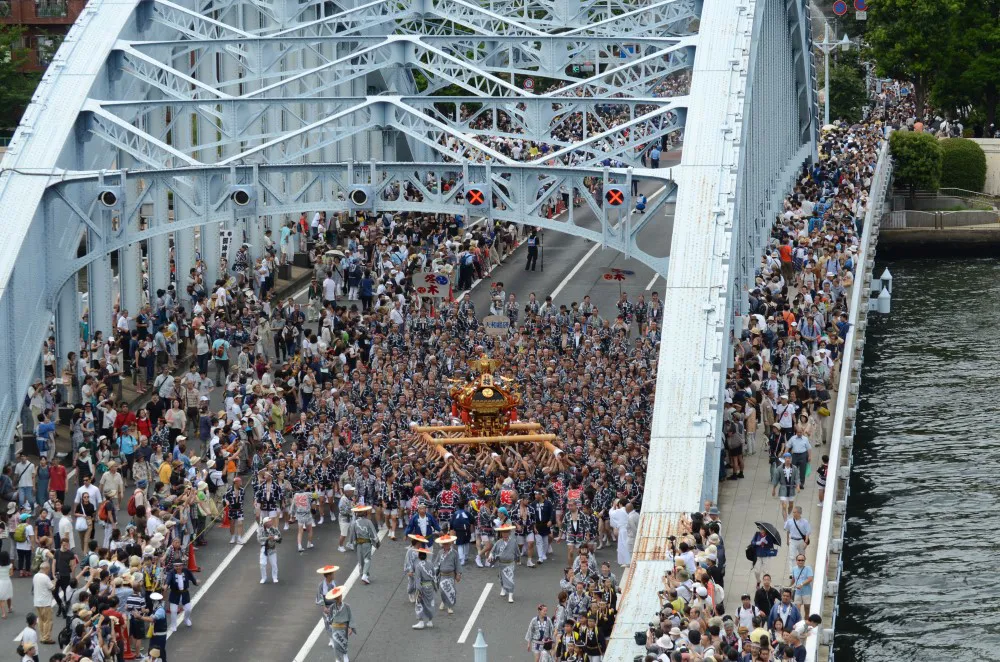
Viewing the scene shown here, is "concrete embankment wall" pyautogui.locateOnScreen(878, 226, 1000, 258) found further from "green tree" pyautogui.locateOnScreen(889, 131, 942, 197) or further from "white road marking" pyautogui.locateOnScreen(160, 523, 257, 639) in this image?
"white road marking" pyautogui.locateOnScreen(160, 523, 257, 639)

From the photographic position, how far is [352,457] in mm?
42438

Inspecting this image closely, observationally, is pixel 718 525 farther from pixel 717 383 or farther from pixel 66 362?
pixel 66 362

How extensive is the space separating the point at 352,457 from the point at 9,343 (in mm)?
7195

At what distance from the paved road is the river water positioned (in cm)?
644

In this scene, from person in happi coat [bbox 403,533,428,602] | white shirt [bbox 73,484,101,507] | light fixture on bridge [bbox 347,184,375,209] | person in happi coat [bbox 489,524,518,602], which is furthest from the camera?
light fixture on bridge [bbox 347,184,375,209]

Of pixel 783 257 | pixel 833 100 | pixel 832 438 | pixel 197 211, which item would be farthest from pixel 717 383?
pixel 833 100

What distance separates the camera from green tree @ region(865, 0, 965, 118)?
8906 cm

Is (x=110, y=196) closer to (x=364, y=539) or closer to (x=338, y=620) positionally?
(x=364, y=539)

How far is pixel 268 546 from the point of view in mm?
38969

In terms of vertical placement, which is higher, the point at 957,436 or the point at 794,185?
the point at 794,185

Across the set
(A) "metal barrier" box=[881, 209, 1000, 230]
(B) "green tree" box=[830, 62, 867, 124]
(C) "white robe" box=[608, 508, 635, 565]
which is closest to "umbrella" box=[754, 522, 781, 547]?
(C) "white robe" box=[608, 508, 635, 565]

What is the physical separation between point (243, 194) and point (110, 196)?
2776 millimetres

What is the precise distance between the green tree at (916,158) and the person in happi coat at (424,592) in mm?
49607

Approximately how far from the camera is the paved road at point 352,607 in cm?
3619
